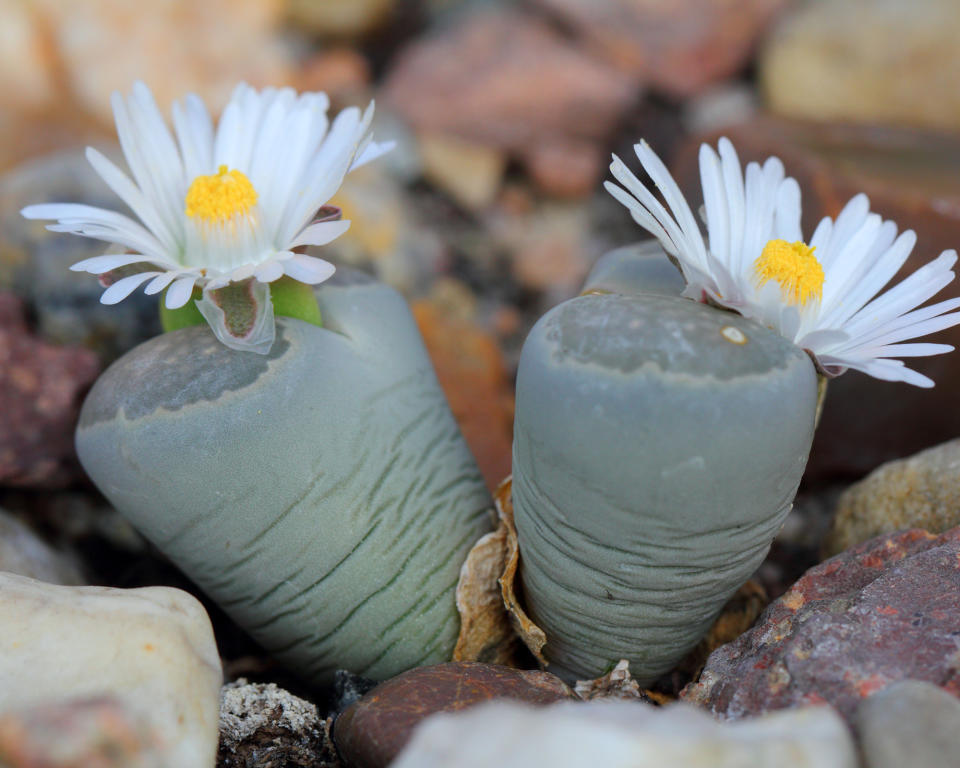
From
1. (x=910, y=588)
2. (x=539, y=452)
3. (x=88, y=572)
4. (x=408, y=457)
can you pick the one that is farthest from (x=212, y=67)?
(x=910, y=588)

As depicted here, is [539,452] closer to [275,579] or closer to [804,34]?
[275,579]

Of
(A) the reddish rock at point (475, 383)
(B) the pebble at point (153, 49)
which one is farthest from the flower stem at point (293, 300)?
(B) the pebble at point (153, 49)

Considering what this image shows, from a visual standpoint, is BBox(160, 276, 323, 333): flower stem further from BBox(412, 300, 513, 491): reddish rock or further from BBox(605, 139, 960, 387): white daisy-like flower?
BBox(412, 300, 513, 491): reddish rock

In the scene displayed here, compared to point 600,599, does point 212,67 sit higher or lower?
higher

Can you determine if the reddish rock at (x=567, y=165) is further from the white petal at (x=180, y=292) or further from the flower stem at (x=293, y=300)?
the white petal at (x=180, y=292)

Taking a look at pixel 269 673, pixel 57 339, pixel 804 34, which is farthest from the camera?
pixel 804 34

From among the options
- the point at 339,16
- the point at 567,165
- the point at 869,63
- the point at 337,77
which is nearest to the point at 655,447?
the point at 567,165
